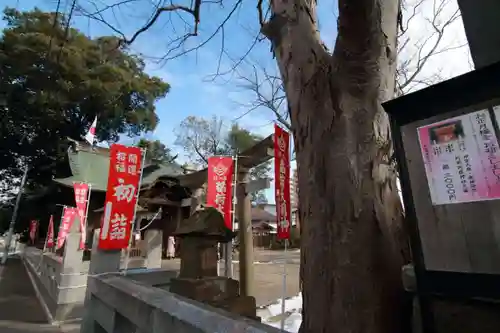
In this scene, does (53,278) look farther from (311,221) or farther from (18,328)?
(311,221)

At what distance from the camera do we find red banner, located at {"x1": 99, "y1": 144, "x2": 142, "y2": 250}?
15.1 feet

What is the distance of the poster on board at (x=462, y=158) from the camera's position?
1.16m

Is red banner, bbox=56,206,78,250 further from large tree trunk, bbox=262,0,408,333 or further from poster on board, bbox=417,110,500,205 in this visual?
poster on board, bbox=417,110,500,205

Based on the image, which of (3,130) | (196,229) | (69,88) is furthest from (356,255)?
(3,130)

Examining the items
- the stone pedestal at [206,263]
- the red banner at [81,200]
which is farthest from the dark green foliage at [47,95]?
the stone pedestal at [206,263]

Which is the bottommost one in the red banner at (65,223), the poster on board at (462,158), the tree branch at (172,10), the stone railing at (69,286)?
the stone railing at (69,286)

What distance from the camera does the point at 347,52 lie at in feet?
5.87

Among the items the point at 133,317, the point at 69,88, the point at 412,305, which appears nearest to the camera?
the point at 412,305

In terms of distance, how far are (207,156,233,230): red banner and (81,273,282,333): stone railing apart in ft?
11.0

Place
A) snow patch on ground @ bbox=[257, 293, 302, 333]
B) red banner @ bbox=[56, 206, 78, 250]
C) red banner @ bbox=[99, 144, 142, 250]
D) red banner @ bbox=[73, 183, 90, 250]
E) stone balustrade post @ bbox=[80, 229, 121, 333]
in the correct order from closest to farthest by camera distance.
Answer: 1. stone balustrade post @ bbox=[80, 229, 121, 333]
2. red banner @ bbox=[99, 144, 142, 250]
3. snow patch on ground @ bbox=[257, 293, 302, 333]
4. red banner @ bbox=[73, 183, 90, 250]
5. red banner @ bbox=[56, 206, 78, 250]

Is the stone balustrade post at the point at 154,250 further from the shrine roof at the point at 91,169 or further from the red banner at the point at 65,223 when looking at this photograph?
the shrine roof at the point at 91,169

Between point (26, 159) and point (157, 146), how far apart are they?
35.6ft

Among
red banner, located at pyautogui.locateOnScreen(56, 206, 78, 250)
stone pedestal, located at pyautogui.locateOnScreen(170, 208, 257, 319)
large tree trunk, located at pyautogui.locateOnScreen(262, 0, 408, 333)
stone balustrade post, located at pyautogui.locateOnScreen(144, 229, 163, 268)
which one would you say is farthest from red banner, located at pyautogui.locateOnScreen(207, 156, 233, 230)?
large tree trunk, located at pyautogui.locateOnScreen(262, 0, 408, 333)

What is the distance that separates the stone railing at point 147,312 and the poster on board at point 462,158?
3.72ft
